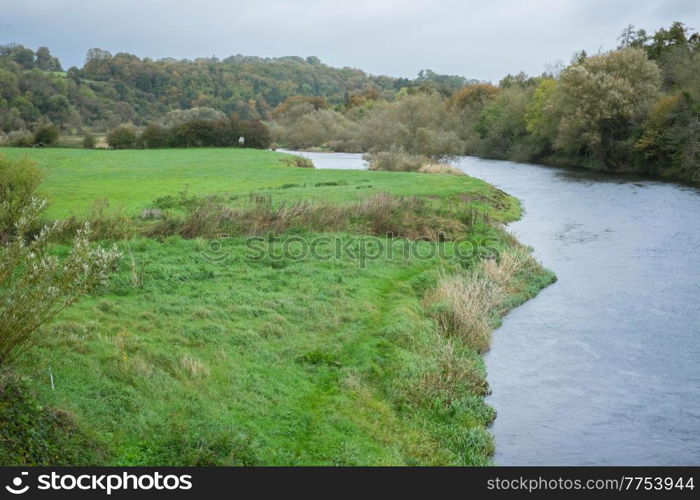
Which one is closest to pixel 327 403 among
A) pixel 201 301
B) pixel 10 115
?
pixel 201 301

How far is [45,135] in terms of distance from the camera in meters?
74.0

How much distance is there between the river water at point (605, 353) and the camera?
12.7 meters

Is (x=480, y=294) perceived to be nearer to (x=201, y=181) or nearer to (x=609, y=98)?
(x=201, y=181)

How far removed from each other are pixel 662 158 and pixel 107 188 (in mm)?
46895

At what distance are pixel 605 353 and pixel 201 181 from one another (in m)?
32.0

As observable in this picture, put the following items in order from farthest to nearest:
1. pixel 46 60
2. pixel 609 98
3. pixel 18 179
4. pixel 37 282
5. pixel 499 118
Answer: pixel 46 60 < pixel 499 118 < pixel 609 98 < pixel 18 179 < pixel 37 282

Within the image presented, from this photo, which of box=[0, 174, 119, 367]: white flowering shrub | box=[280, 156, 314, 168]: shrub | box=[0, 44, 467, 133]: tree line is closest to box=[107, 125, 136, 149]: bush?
box=[0, 44, 467, 133]: tree line

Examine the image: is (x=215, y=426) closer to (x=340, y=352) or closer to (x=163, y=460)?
(x=163, y=460)

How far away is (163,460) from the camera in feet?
30.1

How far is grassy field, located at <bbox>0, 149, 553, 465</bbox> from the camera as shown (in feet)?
31.7

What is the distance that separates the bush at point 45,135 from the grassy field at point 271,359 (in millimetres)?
60468

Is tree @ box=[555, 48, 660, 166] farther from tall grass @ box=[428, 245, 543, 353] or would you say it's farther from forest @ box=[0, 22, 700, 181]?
tall grass @ box=[428, 245, 543, 353]

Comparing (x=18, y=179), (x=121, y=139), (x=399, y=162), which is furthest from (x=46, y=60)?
(x=18, y=179)

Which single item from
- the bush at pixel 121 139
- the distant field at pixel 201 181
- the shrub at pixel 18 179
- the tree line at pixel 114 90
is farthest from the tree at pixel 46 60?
the shrub at pixel 18 179
